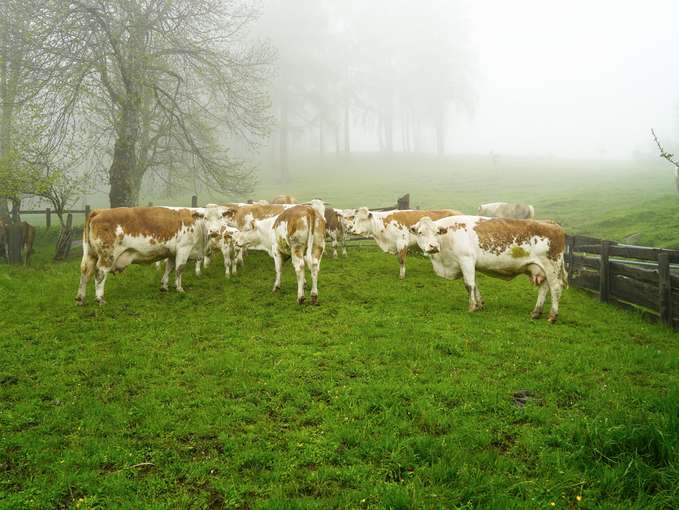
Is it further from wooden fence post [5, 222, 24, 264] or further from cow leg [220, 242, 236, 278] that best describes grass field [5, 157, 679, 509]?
wooden fence post [5, 222, 24, 264]

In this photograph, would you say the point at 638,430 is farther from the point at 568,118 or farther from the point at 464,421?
the point at 568,118

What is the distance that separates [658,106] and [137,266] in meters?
165

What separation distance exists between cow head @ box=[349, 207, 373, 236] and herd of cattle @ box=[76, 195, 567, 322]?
317cm

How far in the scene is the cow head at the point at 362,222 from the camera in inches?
539

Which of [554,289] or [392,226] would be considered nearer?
[554,289]

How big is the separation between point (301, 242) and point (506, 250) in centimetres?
414

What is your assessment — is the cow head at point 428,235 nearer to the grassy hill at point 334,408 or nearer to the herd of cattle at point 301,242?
the herd of cattle at point 301,242

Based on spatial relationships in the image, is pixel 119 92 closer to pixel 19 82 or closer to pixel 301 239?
pixel 19 82

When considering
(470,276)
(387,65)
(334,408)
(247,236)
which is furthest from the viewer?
(387,65)

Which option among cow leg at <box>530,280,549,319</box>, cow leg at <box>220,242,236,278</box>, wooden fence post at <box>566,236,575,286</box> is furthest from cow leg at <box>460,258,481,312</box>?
cow leg at <box>220,242,236,278</box>

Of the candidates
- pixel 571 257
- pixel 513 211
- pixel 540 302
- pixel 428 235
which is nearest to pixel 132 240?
pixel 428 235

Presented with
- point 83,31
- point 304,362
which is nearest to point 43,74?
point 83,31

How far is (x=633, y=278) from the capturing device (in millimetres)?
9234

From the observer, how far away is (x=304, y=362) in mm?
6438
